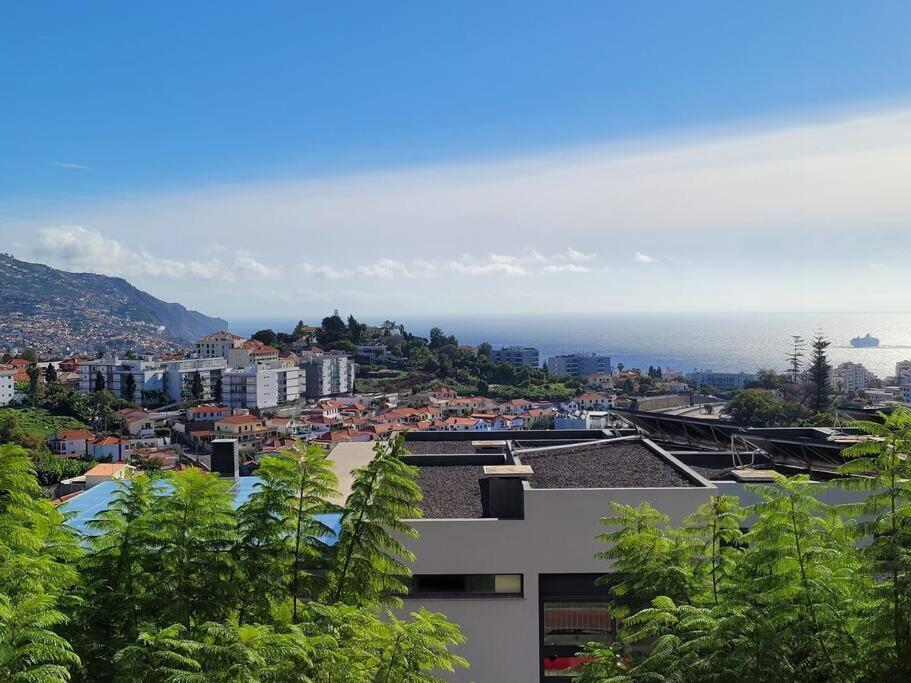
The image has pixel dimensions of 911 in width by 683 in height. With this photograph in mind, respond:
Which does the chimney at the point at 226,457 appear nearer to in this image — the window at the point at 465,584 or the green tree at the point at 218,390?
the window at the point at 465,584

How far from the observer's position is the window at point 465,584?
1216 cm

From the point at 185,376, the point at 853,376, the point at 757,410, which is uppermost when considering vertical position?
the point at 185,376


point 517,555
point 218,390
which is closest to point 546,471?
point 517,555

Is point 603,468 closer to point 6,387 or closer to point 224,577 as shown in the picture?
point 224,577

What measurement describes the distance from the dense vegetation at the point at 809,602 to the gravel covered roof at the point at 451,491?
548 cm

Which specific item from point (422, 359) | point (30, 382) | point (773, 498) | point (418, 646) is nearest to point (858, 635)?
point (773, 498)

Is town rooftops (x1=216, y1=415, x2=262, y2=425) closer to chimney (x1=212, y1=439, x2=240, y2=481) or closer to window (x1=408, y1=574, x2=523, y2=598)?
chimney (x1=212, y1=439, x2=240, y2=481)

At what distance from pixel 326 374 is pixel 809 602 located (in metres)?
128

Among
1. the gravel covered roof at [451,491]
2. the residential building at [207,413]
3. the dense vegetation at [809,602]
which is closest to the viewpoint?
the dense vegetation at [809,602]

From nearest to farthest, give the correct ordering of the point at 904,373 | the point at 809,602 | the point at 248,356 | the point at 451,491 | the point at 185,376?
the point at 809,602 < the point at 451,491 < the point at 185,376 < the point at 248,356 < the point at 904,373

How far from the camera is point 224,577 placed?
794cm

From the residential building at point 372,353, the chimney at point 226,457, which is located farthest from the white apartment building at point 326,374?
the chimney at point 226,457

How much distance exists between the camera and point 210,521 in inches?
312

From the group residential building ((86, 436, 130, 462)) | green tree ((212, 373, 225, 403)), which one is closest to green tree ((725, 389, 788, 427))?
residential building ((86, 436, 130, 462))
